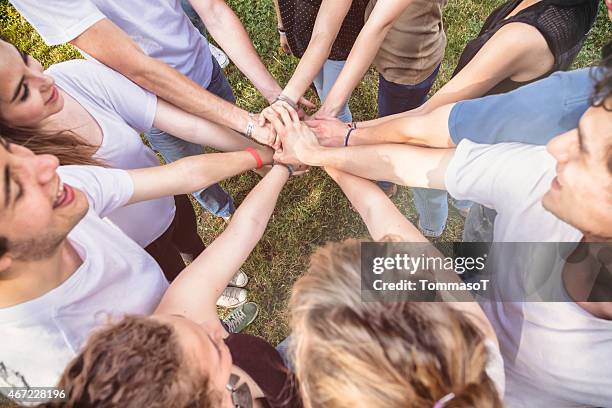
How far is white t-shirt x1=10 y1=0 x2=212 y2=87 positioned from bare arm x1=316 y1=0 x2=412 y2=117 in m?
0.62

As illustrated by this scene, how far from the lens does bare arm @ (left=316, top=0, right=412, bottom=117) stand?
1.63 m

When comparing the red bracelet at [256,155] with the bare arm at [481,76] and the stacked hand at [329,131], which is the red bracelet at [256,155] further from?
the bare arm at [481,76]

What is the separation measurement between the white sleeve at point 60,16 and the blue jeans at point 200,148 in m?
0.50

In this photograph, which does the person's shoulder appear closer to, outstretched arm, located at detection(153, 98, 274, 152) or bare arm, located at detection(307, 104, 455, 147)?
outstretched arm, located at detection(153, 98, 274, 152)

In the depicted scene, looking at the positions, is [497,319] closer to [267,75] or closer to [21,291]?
[21,291]

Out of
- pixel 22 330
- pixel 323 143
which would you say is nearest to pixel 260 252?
pixel 323 143

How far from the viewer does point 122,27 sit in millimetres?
1698

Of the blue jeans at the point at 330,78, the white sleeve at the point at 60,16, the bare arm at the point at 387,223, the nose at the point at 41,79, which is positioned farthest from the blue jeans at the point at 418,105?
the nose at the point at 41,79

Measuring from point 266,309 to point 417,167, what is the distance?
1.58 metres

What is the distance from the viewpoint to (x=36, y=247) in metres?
1.10

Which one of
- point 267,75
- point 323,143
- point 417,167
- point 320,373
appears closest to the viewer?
point 320,373

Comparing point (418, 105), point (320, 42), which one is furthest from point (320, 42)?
point (418, 105)

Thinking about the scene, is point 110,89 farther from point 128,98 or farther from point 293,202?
point 293,202

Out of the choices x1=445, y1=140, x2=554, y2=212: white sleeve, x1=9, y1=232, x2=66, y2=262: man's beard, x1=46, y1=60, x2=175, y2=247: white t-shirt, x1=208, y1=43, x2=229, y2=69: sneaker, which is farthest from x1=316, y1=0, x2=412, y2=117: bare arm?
x1=208, y1=43, x2=229, y2=69: sneaker
